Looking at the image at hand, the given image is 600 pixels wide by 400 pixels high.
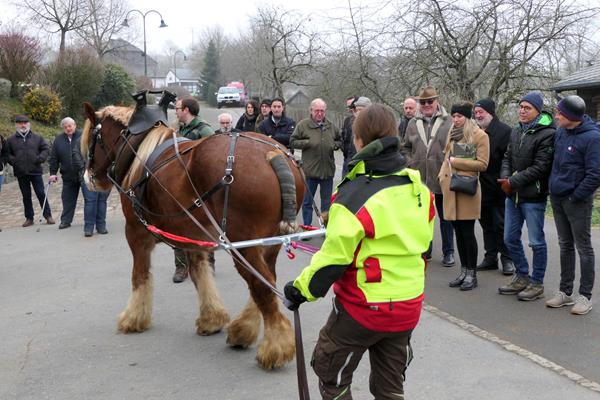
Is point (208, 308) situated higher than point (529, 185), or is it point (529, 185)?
point (529, 185)

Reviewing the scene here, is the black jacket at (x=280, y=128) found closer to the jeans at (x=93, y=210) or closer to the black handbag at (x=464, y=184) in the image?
the jeans at (x=93, y=210)

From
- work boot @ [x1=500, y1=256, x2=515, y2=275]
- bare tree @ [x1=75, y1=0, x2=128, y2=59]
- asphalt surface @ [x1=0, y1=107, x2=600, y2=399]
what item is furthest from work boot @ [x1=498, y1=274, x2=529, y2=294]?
bare tree @ [x1=75, y1=0, x2=128, y2=59]

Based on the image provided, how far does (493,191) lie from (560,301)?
1605 millimetres

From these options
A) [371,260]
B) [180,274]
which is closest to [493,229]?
[180,274]

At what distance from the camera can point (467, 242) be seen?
239 inches

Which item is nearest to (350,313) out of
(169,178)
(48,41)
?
(169,178)

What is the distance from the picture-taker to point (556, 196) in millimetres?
5230

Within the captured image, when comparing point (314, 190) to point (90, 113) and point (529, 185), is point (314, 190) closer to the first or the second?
point (529, 185)

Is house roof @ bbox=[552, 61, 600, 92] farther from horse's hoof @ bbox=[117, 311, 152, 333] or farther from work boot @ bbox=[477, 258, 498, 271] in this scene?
horse's hoof @ bbox=[117, 311, 152, 333]

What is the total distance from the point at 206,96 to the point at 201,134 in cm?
6435

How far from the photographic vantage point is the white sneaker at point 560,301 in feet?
17.6

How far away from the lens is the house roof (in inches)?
481

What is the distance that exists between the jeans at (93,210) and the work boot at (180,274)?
3.41m

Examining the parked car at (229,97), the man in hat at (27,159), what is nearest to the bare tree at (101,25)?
the parked car at (229,97)
